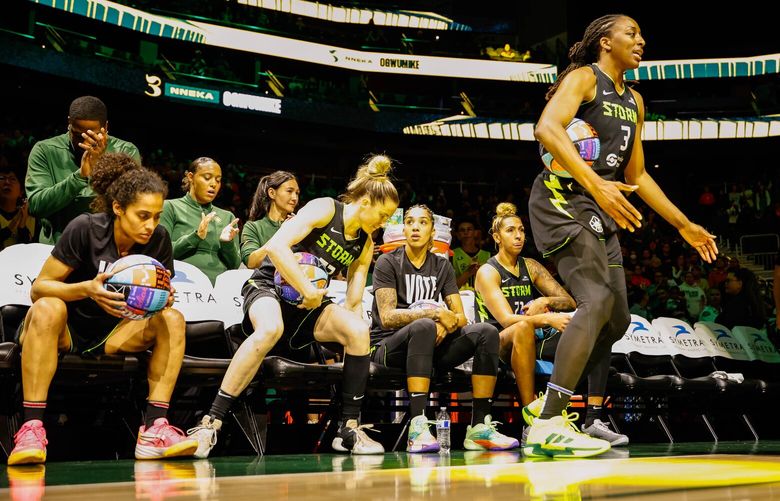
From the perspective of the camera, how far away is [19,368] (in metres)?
3.26

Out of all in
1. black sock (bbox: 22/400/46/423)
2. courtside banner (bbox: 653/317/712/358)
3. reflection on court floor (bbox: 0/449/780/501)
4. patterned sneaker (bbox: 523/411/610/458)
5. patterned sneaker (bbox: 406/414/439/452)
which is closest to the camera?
reflection on court floor (bbox: 0/449/780/501)

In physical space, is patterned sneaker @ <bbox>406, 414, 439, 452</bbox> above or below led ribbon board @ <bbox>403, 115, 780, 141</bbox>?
below

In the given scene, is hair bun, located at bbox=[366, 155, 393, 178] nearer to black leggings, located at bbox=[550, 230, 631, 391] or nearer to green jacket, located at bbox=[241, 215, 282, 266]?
black leggings, located at bbox=[550, 230, 631, 391]

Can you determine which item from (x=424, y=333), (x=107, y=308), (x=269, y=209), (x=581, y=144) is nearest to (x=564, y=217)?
(x=581, y=144)

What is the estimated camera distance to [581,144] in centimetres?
336

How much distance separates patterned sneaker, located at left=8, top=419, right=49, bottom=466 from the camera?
289 centimetres

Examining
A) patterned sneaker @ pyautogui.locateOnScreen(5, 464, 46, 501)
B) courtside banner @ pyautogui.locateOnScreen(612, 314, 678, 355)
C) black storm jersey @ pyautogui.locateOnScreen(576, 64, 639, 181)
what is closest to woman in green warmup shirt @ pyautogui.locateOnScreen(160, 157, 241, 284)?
patterned sneaker @ pyautogui.locateOnScreen(5, 464, 46, 501)

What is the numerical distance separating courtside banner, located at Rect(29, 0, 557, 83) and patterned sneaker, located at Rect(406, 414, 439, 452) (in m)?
14.2

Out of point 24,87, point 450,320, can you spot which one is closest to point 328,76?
point 24,87

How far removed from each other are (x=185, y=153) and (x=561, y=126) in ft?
53.9

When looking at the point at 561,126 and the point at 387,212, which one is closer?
the point at 561,126

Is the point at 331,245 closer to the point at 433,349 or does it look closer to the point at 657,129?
the point at 433,349

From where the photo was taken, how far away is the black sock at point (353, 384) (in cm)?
379

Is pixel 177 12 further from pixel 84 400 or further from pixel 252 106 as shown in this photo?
pixel 84 400
